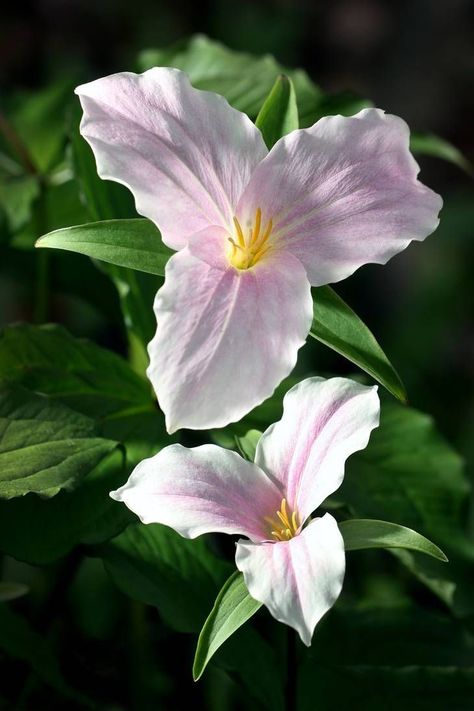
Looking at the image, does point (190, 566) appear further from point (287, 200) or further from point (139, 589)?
point (287, 200)

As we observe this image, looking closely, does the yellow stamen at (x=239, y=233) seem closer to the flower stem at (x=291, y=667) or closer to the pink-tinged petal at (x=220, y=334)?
the pink-tinged petal at (x=220, y=334)

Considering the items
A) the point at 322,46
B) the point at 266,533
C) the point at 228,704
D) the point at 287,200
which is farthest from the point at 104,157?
the point at 322,46

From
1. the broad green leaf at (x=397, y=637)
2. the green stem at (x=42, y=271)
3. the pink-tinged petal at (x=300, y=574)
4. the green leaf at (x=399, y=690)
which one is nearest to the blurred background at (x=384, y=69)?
the green stem at (x=42, y=271)

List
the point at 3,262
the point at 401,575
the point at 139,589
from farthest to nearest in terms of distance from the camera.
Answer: the point at 401,575, the point at 3,262, the point at 139,589

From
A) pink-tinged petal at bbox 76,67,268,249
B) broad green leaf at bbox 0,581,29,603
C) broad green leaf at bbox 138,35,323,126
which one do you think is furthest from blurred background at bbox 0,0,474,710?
pink-tinged petal at bbox 76,67,268,249

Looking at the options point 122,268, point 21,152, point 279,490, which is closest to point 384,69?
point 21,152

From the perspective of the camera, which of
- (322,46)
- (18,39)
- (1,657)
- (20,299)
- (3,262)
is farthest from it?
(322,46)

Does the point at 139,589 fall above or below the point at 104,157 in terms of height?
below
